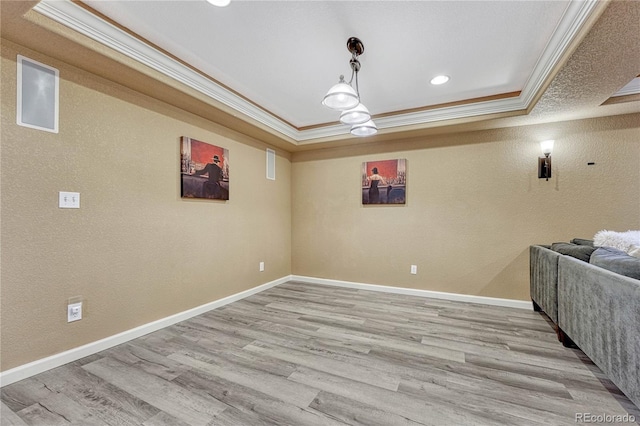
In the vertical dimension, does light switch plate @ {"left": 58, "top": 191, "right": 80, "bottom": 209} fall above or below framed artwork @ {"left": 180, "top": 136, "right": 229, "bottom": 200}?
below

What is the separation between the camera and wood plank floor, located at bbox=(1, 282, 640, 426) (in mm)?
1542

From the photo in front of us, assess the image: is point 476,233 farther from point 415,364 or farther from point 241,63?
point 241,63

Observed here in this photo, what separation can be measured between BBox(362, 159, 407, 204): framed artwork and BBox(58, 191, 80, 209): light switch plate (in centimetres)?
339

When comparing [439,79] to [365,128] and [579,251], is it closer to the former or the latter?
[365,128]

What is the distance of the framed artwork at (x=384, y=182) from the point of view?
4008 mm

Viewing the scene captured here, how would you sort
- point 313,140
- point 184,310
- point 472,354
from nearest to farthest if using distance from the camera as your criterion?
point 472,354, point 184,310, point 313,140

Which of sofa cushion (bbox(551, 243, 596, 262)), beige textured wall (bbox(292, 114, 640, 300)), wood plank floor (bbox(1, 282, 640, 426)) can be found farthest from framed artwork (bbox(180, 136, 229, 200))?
sofa cushion (bbox(551, 243, 596, 262))

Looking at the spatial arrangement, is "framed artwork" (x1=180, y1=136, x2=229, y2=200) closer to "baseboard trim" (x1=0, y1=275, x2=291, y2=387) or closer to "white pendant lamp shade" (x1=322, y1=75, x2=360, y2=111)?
"baseboard trim" (x1=0, y1=275, x2=291, y2=387)

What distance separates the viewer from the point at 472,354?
87.2 inches

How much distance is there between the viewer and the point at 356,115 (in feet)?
7.97

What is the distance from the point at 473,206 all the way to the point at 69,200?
4334 mm

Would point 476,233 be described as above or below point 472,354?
above

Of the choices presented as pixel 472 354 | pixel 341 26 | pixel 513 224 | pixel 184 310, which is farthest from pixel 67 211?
pixel 513 224

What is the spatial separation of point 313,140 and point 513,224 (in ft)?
9.89
